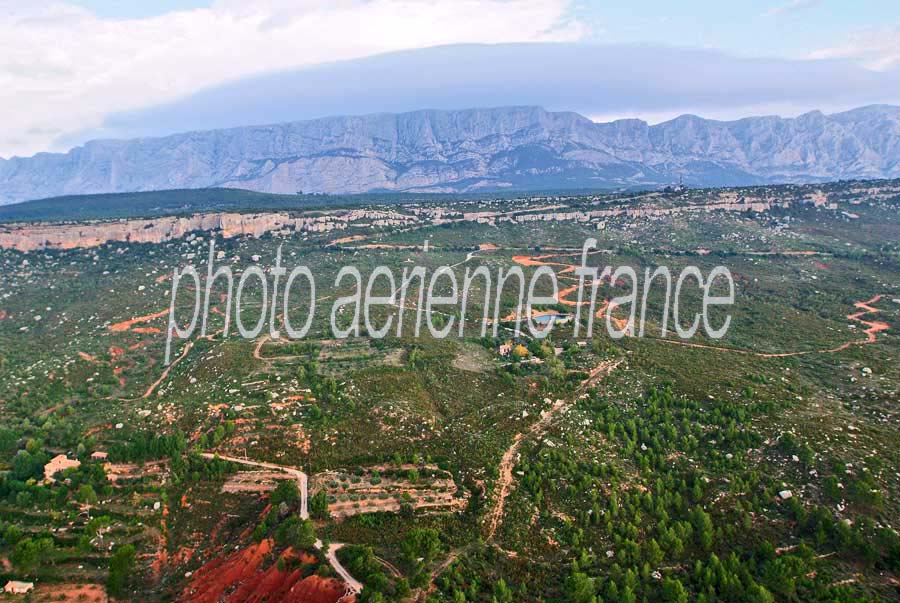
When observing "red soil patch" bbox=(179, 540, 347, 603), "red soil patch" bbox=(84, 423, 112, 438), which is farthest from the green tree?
"red soil patch" bbox=(84, 423, 112, 438)

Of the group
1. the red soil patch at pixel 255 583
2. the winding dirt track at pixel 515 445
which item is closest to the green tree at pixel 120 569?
the red soil patch at pixel 255 583

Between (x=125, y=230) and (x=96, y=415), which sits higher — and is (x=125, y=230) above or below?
above

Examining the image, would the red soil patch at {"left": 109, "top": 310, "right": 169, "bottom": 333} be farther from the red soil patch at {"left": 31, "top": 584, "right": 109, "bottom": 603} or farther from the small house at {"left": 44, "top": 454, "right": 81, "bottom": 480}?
the red soil patch at {"left": 31, "top": 584, "right": 109, "bottom": 603}

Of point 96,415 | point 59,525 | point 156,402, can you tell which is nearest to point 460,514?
point 59,525

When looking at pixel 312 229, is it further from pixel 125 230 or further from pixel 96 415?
pixel 96 415

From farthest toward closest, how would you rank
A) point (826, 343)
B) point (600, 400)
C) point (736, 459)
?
point (826, 343) → point (600, 400) → point (736, 459)

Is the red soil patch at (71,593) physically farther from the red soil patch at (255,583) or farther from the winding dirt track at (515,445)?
the winding dirt track at (515,445)

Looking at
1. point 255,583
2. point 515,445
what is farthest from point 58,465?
point 515,445

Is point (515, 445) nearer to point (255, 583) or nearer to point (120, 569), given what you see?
point (255, 583)
